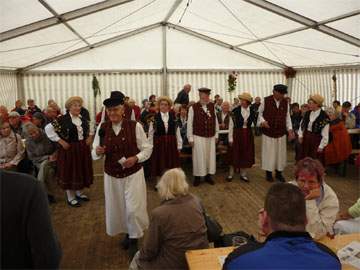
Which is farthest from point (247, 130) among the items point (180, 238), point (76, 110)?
point (180, 238)

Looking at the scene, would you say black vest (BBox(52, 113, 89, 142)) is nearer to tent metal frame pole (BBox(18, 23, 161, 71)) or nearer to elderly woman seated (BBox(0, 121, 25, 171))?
elderly woman seated (BBox(0, 121, 25, 171))

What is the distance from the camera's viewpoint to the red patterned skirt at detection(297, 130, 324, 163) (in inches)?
206

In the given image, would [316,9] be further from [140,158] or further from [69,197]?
[69,197]

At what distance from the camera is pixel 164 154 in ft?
A: 16.4

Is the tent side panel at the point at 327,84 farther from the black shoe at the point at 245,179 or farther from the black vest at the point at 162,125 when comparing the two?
the black vest at the point at 162,125

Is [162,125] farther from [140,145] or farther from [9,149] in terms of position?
[9,149]

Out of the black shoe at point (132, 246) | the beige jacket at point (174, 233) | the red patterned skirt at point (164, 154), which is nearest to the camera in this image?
the beige jacket at point (174, 233)

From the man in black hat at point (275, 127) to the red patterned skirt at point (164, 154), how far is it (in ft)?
4.82

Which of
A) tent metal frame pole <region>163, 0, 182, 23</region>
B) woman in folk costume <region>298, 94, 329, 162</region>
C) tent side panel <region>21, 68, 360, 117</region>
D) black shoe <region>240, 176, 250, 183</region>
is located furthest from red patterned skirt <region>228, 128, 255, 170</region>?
tent side panel <region>21, 68, 360, 117</region>

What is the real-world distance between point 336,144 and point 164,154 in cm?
300

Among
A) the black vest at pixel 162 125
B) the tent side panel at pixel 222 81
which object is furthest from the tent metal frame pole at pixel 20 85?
the black vest at pixel 162 125

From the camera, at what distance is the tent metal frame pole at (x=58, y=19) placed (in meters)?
5.39

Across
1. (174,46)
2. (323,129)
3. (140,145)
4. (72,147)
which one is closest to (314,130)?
(323,129)

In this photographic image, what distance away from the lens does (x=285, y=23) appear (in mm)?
6352
